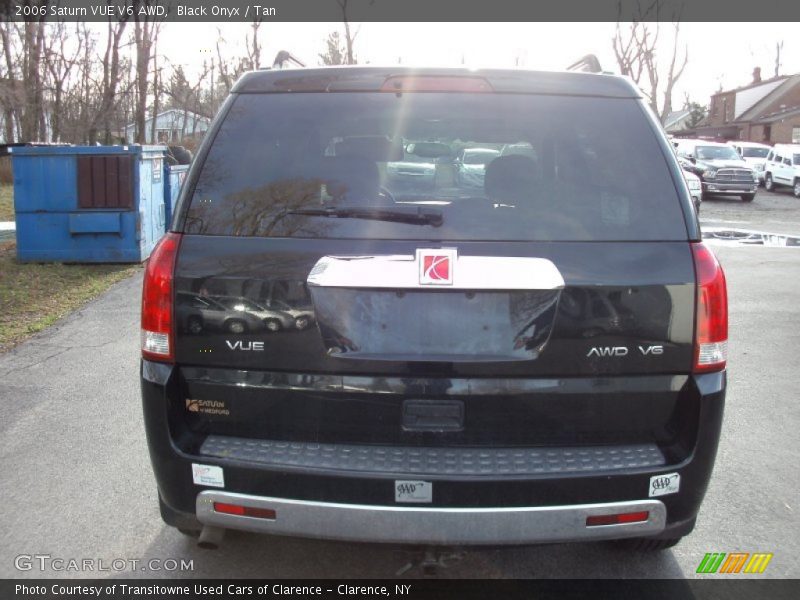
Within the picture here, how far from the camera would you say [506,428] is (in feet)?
8.41

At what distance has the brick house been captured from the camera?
53.3 m

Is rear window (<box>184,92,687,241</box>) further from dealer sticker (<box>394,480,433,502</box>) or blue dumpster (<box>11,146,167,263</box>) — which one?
blue dumpster (<box>11,146,167,263</box>)

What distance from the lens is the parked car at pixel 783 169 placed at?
29.7 m

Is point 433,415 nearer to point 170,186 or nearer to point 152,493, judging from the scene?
point 152,493

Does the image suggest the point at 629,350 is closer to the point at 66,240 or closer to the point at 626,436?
the point at 626,436

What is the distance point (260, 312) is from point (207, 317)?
19 centimetres

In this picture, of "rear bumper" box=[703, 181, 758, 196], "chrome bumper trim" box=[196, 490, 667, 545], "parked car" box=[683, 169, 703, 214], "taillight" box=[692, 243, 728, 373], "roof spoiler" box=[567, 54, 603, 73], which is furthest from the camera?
"rear bumper" box=[703, 181, 758, 196]

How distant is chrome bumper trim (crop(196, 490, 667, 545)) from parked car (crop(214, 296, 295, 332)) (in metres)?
0.57

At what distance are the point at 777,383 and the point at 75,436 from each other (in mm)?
5094

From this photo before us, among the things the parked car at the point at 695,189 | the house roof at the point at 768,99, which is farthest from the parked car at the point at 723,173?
the house roof at the point at 768,99

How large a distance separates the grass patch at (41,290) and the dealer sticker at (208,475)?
4.92 m

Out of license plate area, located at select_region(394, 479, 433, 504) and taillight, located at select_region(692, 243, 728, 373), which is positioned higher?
taillight, located at select_region(692, 243, 728, 373)

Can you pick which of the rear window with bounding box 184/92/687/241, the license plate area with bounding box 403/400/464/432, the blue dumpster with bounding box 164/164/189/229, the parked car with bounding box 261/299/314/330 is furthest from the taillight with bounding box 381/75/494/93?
the blue dumpster with bounding box 164/164/189/229

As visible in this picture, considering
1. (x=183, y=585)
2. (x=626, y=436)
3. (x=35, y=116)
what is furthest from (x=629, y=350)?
(x=35, y=116)
